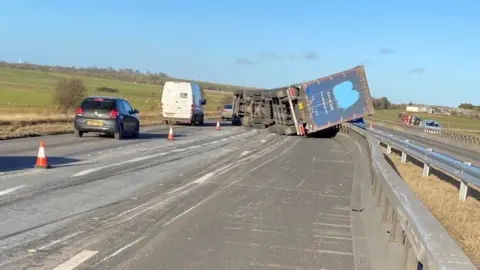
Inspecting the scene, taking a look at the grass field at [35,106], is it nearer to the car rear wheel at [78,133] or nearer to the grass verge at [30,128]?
the grass verge at [30,128]

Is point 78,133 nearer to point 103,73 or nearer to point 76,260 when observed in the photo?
point 76,260

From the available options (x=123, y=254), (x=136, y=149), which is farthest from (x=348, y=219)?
(x=136, y=149)

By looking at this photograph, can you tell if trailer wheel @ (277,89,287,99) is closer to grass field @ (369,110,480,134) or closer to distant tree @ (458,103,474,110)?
grass field @ (369,110,480,134)

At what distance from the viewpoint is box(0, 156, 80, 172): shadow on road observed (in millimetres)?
12998

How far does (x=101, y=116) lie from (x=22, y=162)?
28.8ft

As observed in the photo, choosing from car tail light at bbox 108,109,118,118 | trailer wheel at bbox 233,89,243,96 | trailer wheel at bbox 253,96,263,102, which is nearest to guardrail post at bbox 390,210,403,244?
car tail light at bbox 108,109,118,118

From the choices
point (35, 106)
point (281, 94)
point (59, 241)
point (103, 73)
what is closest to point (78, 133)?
point (281, 94)

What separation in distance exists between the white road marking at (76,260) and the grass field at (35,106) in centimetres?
1716

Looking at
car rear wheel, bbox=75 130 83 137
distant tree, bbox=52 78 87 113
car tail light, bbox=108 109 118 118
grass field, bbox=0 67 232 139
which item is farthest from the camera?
distant tree, bbox=52 78 87 113

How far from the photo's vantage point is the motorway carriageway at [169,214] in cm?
629

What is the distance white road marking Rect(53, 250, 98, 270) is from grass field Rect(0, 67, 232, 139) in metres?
17.2

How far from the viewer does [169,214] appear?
8703 millimetres

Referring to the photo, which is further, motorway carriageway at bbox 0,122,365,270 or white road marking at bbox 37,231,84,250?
white road marking at bbox 37,231,84,250

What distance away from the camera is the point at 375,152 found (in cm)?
1166
